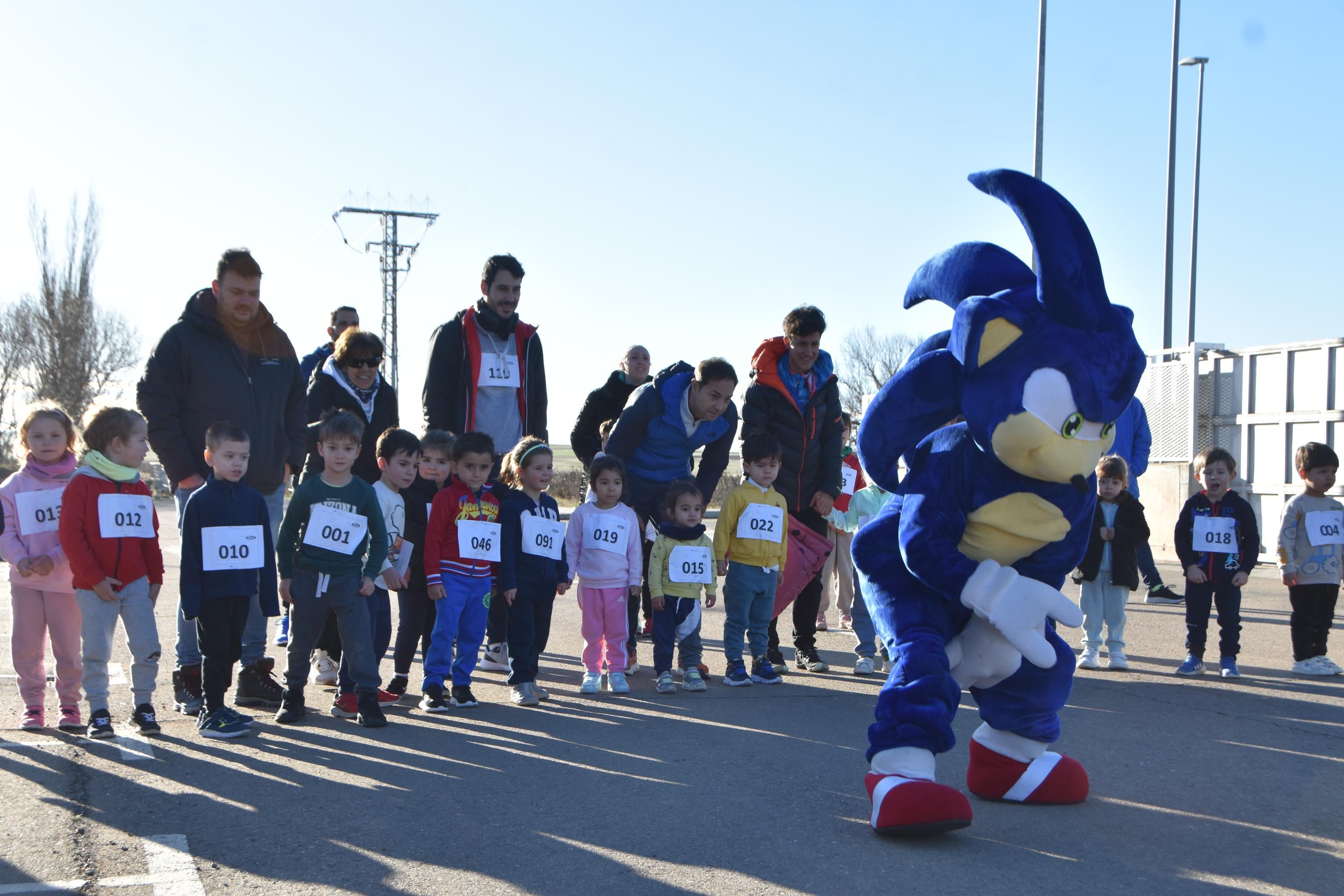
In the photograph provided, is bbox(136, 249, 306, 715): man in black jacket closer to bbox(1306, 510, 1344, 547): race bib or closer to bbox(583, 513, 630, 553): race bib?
bbox(583, 513, 630, 553): race bib

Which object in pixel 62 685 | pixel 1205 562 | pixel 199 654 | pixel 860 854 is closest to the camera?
pixel 860 854

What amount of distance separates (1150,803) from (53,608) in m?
4.82

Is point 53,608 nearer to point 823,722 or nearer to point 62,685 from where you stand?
point 62,685

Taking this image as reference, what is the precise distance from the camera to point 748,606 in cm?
674

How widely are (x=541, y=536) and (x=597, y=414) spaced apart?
80.7 inches

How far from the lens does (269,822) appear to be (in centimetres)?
388

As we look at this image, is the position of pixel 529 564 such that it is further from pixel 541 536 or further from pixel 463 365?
pixel 463 365

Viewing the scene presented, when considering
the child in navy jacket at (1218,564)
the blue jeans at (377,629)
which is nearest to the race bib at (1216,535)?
the child in navy jacket at (1218,564)

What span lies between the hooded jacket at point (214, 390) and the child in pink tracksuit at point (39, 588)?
1.70 feet

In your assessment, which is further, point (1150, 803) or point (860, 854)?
point (1150, 803)

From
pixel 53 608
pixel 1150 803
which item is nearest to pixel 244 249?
pixel 53 608

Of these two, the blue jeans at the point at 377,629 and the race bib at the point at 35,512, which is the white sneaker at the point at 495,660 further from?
the race bib at the point at 35,512

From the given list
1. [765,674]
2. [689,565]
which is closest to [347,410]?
[689,565]

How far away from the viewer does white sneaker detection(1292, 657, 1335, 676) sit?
729cm
